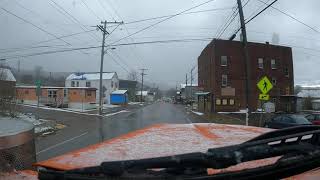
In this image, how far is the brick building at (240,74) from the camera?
211 ft

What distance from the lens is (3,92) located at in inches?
1346

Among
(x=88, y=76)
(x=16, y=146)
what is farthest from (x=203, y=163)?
(x=88, y=76)

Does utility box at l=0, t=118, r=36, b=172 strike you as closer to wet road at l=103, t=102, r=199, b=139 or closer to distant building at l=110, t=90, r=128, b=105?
wet road at l=103, t=102, r=199, b=139

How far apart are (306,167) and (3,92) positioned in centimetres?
3461

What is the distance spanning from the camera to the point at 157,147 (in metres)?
3.21

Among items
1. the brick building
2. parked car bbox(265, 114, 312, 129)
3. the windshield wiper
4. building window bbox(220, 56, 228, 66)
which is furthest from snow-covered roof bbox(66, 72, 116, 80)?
the windshield wiper

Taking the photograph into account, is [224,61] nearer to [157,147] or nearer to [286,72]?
[286,72]

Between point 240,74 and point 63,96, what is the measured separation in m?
27.1

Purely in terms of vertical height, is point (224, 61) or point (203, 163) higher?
point (224, 61)

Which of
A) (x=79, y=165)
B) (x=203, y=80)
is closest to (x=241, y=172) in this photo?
(x=79, y=165)

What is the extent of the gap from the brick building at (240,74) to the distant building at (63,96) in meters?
18.3

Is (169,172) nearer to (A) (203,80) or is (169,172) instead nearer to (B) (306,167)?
(B) (306,167)

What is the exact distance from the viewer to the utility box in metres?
2.88

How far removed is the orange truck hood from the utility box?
0.91ft
